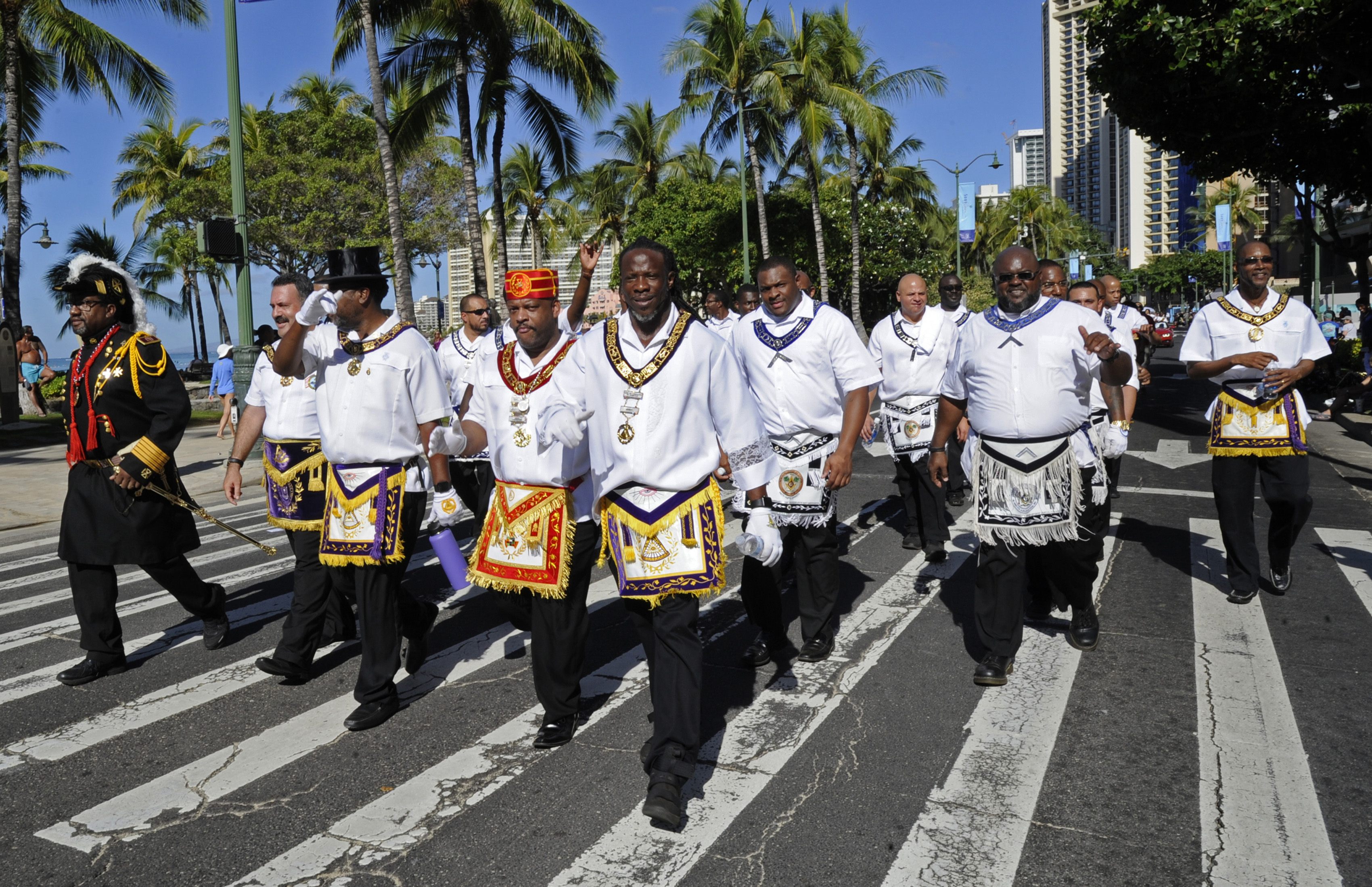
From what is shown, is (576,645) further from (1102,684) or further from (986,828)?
(1102,684)

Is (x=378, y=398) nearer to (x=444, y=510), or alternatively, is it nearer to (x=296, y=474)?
(x=444, y=510)

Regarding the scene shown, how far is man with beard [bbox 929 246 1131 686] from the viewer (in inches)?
199

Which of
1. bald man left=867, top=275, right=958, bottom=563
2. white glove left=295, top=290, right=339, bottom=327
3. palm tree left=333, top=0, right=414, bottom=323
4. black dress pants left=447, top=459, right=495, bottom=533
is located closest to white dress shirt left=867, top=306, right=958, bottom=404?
bald man left=867, top=275, right=958, bottom=563

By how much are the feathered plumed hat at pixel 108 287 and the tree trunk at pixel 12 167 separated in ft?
56.2

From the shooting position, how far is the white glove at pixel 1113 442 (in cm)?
579

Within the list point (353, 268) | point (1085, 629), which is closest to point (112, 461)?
point (353, 268)

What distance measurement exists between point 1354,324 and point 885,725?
101 feet

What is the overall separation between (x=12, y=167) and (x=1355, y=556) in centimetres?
2420

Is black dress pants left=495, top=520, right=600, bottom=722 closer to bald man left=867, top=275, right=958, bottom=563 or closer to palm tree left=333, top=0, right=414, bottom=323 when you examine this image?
bald man left=867, top=275, right=958, bottom=563

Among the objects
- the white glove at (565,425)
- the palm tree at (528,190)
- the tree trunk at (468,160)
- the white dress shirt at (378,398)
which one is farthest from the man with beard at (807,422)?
the palm tree at (528,190)

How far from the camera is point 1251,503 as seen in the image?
6.53 metres

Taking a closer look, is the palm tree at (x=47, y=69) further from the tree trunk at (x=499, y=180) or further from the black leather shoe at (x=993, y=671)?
the black leather shoe at (x=993, y=671)

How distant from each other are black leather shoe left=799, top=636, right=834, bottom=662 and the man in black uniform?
337 centimetres

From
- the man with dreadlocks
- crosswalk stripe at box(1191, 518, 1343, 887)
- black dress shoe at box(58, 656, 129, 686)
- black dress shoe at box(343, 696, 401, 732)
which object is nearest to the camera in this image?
crosswalk stripe at box(1191, 518, 1343, 887)
